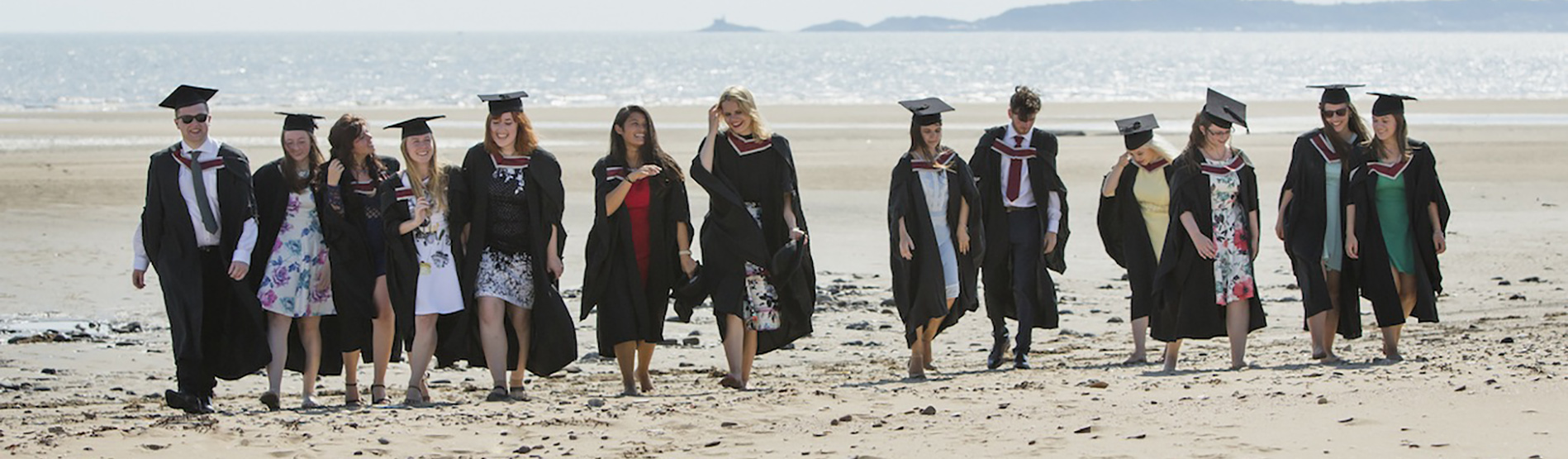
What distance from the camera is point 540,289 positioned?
318 inches

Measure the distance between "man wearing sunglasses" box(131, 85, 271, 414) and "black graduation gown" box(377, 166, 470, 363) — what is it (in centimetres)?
54

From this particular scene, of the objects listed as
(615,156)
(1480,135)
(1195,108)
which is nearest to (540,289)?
(615,156)

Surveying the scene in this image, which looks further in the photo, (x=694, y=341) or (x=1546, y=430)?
(x=694, y=341)

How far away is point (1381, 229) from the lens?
884 centimetres

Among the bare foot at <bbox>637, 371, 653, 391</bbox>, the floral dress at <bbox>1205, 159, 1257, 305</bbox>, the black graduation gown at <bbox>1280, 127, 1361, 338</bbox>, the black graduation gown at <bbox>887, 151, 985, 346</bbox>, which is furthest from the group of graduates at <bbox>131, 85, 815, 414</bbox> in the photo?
the black graduation gown at <bbox>1280, 127, 1361, 338</bbox>

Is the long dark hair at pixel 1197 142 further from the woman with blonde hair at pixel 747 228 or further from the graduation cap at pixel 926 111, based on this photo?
the woman with blonde hair at pixel 747 228

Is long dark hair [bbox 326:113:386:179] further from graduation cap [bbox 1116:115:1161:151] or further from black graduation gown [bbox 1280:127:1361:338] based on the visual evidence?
black graduation gown [bbox 1280:127:1361:338]

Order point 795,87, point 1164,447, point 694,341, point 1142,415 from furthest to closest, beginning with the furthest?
1. point 795,87
2. point 694,341
3. point 1142,415
4. point 1164,447

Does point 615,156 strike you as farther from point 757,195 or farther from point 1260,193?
point 1260,193

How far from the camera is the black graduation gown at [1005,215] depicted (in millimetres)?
9297

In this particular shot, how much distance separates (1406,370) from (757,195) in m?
2.79

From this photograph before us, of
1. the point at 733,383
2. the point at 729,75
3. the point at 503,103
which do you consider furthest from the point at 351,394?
the point at 729,75

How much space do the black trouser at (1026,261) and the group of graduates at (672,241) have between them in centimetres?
1

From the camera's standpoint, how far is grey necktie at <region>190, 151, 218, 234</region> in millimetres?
7719
